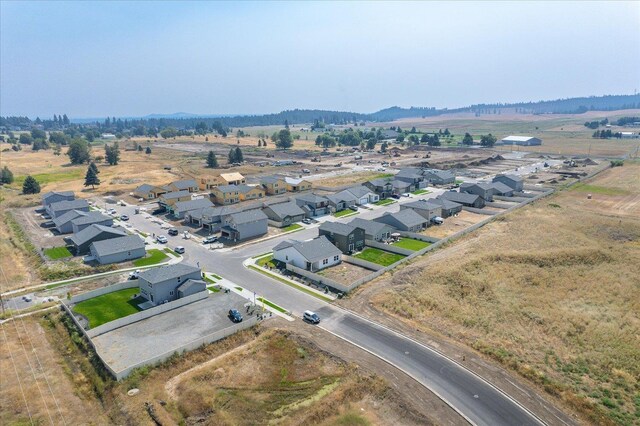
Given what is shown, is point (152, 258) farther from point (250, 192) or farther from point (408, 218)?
point (408, 218)

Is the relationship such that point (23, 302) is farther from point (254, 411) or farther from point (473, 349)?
point (473, 349)

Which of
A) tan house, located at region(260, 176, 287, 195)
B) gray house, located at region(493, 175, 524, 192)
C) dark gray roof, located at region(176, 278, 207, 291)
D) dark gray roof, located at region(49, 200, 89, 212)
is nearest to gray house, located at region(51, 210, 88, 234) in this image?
dark gray roof, located at region(49, 200, 89, 212)

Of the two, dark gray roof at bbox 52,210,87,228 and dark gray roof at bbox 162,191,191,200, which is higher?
dark gray roof at bbox 162,191,191,200

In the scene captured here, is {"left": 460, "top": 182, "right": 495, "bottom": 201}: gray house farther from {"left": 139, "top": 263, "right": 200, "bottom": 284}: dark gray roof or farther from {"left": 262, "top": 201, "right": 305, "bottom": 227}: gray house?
{"left": 139, "top": 263, "right": 200, "bottom": 284}: dark gray roof

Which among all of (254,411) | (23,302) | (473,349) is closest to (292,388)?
(254,411)

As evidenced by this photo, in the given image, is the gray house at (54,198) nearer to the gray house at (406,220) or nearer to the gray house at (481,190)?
the gray house at (406,220)

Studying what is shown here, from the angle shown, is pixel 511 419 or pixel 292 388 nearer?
pixel 511 419
